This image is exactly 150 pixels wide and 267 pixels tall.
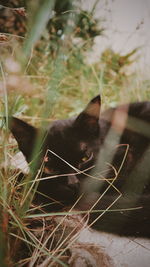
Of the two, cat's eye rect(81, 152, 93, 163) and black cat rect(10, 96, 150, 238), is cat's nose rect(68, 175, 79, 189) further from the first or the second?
cat's eye rect(81, 152, 93, 163)

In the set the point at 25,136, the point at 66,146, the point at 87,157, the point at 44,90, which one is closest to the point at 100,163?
the point at 87,157

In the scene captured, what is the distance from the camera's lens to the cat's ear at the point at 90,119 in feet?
3.45

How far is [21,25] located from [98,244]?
5.53 ft

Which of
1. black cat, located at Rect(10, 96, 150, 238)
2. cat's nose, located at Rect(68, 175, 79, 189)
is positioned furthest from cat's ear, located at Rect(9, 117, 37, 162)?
cat's nose, located at Rect(68, 175, 79, 189)

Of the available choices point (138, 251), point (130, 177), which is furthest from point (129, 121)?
point (138, 251)

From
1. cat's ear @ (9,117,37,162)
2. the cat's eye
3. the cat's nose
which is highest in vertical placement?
cat's ear @ (9,117,37,162)

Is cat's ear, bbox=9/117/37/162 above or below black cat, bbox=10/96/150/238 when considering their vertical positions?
above

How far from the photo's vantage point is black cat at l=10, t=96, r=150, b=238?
0.72 m

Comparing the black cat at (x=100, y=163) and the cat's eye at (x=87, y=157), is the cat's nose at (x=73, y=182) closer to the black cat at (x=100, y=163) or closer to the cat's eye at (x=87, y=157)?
the black cat at (x=100, y=163)

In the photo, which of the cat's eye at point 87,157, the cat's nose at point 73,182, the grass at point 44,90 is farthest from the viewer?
the cat's eye at point 87,157

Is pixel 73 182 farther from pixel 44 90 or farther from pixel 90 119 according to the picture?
pixel 44 90

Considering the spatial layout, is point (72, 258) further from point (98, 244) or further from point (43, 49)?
point (43, 49)

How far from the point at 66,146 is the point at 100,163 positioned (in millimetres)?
Answer: 180

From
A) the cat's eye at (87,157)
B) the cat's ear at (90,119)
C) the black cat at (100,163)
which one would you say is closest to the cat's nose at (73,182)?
the black cat at (100,163)
